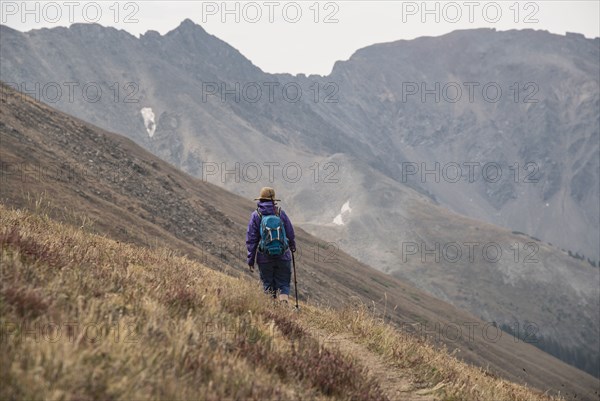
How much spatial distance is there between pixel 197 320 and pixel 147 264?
306 cm

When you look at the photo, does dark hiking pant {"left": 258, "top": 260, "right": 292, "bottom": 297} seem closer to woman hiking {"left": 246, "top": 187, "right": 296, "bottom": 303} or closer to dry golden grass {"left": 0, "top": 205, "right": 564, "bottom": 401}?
woman hiking {"left": 246, "top": 187, "right": 296, "bottom": 303}

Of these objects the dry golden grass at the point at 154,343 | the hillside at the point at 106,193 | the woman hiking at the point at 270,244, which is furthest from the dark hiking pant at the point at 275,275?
the hillside at the point at 106,193

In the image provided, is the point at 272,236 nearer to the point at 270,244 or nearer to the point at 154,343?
the point at 270,244

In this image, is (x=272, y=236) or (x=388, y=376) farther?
(x=272, y=236)

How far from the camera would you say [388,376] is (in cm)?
724

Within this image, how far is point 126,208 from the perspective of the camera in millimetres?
41750

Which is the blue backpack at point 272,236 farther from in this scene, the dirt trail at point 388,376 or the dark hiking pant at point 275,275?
the dirt trail at point 388,376

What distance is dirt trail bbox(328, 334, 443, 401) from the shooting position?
6622mm

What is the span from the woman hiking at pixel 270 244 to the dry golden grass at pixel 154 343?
107 inches

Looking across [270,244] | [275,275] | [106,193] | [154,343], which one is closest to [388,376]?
[154,343]

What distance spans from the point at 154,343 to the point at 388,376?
3.67 m

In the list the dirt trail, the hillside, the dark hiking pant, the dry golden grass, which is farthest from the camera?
the hillside

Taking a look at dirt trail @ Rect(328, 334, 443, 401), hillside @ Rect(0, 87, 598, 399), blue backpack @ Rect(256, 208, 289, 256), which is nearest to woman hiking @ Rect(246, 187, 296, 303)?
blue backpack @ Rect(256, 208, 289, 256)

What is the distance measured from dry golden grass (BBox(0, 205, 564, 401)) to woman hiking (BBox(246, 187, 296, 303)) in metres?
2.71
